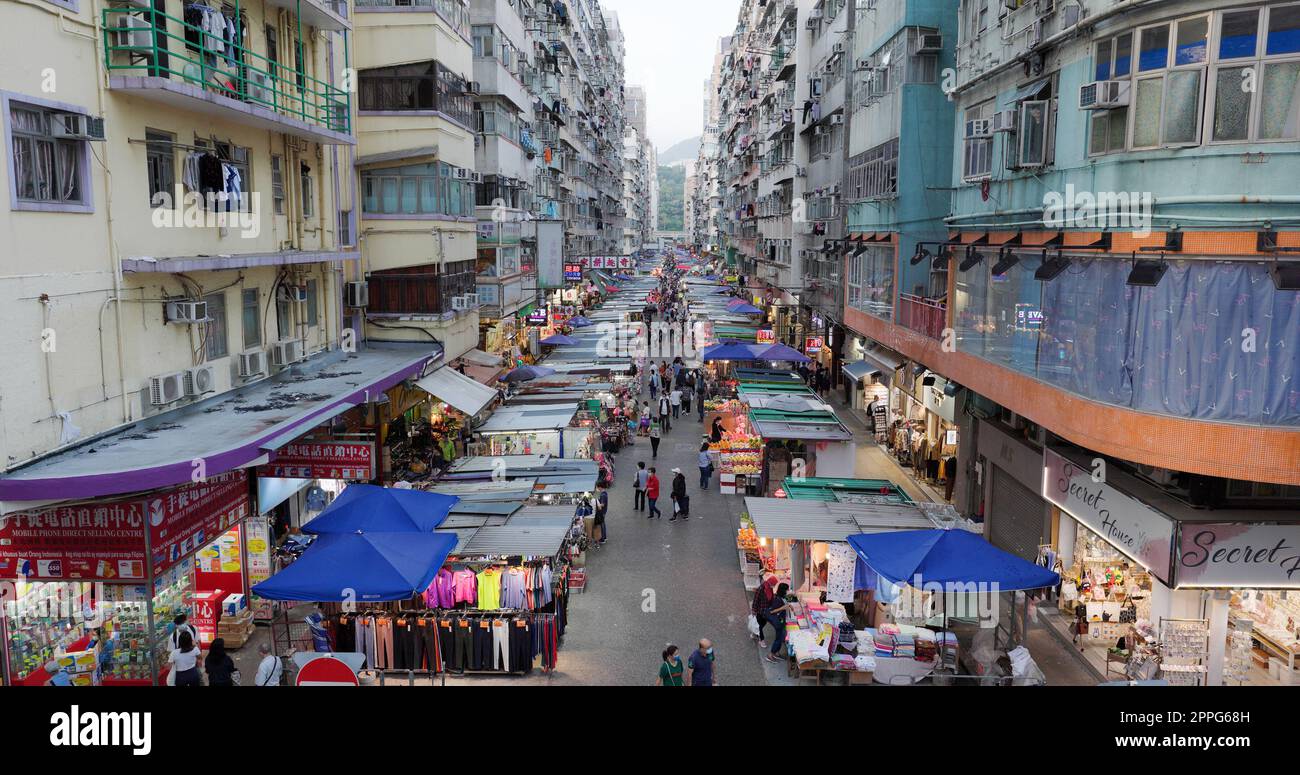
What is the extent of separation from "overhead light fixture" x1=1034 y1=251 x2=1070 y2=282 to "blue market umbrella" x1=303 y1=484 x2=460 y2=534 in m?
10.2

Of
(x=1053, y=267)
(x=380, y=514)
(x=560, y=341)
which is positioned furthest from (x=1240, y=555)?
(x=560, y=341)

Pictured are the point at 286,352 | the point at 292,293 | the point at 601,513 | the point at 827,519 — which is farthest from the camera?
the point at 601,513

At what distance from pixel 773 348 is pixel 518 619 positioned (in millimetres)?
21387

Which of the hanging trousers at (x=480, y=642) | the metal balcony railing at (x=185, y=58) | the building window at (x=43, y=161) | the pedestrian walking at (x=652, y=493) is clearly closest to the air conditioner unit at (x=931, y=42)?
the pedestrian walking at (x=652, y=493)

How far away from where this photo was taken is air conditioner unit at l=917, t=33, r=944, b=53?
2412cm

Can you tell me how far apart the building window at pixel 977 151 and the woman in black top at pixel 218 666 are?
49.7 ft

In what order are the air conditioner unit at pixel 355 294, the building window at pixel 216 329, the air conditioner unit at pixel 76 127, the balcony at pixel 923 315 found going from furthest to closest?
the air conditioner unit at pixel 355 294 → the balcony at pixel 923 315 → the building window at pixel 216 329 → the air conditioner unit at pixel 76 127

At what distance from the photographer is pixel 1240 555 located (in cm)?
1155

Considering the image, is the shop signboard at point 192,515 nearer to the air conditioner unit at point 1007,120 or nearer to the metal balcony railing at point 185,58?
the metal balcony railing at point 185,58

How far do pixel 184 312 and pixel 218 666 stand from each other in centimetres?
554

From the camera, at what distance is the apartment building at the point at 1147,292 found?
10555 mm

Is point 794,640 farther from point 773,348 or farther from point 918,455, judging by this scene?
point 773,348

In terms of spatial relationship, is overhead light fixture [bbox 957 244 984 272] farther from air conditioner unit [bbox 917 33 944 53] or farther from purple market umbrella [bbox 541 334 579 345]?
purple market umbrella [bbox 541 334 579 345]

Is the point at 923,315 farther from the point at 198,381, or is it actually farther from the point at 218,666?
the point at 218,666
